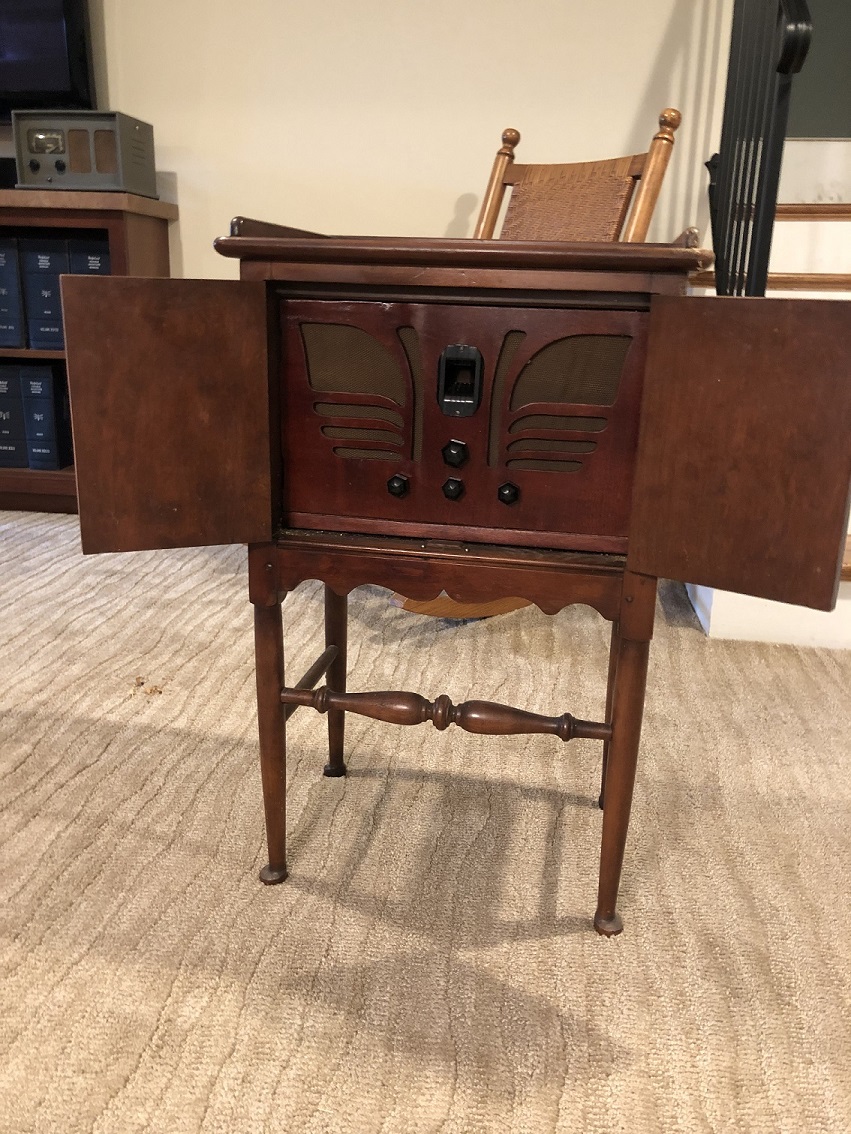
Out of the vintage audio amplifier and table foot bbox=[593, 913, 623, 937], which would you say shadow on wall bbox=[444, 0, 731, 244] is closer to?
the vintage audio amplifier

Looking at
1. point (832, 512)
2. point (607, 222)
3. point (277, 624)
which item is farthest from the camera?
point (607, 222)

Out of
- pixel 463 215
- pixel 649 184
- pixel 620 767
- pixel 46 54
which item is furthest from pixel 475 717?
pixel 46 54

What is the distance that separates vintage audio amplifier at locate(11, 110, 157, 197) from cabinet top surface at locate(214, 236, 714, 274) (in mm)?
1923

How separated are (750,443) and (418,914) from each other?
0.72 metres

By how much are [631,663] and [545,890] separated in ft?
1.24

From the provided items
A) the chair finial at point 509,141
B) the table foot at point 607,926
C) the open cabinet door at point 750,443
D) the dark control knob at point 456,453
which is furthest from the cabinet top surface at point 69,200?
the table foot at point 607,926

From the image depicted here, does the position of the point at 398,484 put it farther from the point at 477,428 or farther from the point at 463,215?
the point at 463,215

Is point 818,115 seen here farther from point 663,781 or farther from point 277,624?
point 277,624

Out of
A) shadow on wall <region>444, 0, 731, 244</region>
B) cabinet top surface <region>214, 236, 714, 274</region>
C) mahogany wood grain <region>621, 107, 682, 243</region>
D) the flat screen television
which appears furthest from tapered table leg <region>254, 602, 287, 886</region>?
the flat screen television

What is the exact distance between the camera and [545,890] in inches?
46.4

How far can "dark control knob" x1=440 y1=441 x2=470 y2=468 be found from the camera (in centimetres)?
96

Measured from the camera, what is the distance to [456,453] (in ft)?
3.15

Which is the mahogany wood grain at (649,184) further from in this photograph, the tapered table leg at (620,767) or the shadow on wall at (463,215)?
the tapered table leg at (620,767)

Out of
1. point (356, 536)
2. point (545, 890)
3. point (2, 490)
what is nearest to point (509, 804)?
point (545, 890)
